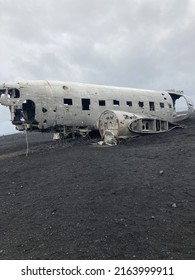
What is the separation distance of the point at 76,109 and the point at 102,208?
49.3ft

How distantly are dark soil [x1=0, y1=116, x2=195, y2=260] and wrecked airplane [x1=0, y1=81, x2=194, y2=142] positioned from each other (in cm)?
629

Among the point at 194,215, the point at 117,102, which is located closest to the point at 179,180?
the point at 194,215

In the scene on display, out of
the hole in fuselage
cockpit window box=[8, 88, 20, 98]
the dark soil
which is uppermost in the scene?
cockpit window box=[8, 88, 20, 98]

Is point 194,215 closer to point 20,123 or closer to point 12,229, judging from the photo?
point 12,229

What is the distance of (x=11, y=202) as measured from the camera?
10719 mm

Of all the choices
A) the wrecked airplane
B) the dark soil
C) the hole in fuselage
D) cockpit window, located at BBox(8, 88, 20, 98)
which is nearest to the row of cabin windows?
the wrecked airplane

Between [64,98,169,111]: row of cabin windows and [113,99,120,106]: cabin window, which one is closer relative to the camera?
[64,98,169,111]: row of cabin windows

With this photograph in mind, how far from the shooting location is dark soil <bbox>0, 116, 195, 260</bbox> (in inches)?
273

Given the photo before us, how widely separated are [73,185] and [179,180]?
13.2 ft

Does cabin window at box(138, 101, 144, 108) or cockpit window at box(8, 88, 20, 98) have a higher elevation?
cockpit window at box(8, 88, 20, 98)

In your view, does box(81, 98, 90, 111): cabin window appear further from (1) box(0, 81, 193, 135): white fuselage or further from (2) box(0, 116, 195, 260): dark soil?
(2) box(0, 116, 195, 260): dark soil

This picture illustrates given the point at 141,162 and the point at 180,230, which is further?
the point at 141,162

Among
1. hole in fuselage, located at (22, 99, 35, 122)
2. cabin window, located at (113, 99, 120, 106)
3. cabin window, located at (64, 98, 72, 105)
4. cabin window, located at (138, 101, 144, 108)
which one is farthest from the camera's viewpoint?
cabin window, located at (138, 101, 144, 108)

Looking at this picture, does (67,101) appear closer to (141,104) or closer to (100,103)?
(100,103)
